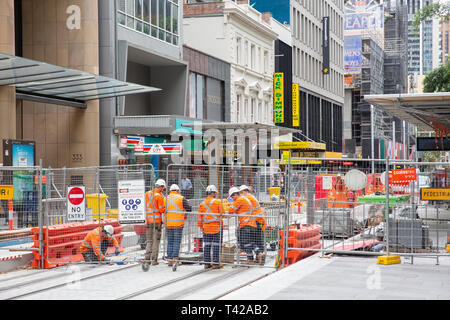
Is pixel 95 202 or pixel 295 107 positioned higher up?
pixel 295 107

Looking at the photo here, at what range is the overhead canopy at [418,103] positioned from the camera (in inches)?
612

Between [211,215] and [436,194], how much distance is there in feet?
14.6

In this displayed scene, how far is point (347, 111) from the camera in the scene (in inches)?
4333

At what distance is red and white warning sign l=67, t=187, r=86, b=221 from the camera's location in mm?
15055

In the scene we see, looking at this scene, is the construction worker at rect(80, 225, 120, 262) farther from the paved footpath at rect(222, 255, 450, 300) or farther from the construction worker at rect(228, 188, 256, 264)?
the paved footpath at rect(222, 255, 450, 300)

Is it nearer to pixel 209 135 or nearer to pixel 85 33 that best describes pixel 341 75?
pixel 209 135

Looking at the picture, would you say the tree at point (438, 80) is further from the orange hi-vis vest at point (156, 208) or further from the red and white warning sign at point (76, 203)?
the red and white warning sign at point (76, 203)

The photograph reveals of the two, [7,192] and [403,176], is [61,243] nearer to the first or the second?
[7,192]

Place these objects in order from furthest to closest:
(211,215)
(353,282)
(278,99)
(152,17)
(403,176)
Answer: (278,99)
(152,17)
(211,215)
(403,176)
(353,282)

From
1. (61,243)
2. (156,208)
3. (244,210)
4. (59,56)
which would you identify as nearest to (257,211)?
(244,210)

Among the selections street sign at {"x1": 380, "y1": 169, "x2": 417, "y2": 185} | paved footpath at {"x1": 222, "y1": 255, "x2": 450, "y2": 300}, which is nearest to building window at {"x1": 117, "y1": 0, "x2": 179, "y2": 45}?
street sign at {"x1": 380, "y1": 169, "x2": 417, "y2": 185}

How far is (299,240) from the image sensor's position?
14.6 meters

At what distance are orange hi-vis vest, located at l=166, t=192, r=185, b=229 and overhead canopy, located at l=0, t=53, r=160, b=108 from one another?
9.19 meters
